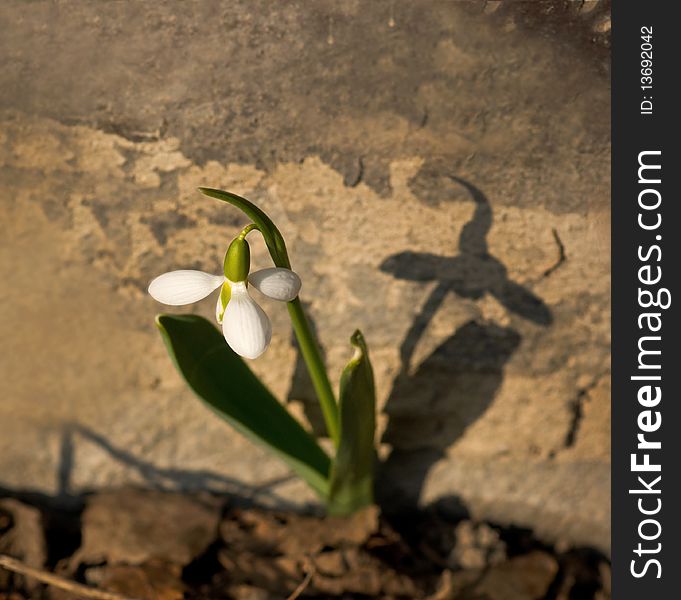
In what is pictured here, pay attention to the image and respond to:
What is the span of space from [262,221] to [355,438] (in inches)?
17.7

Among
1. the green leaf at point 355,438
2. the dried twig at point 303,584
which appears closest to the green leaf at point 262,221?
the green leaf at point 355,438

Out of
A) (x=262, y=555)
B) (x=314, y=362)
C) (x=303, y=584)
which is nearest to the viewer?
(x=314, y=362)

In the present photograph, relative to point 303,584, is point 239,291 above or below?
above

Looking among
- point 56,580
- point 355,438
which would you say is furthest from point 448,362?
point 56,580

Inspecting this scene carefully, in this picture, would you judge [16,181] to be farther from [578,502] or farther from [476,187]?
[578,502]

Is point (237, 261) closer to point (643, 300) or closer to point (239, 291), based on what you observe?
point (239, 291)

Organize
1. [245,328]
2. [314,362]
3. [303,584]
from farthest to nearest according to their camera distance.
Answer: [303,584]
[314,362]
[245,328]

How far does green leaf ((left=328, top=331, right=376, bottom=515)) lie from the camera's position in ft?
3.84

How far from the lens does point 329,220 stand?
128cm

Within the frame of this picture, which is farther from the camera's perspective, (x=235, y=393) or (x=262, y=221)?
(x=235, y=393)

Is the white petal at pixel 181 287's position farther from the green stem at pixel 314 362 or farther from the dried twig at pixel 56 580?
the dried twig at pixel 56 580

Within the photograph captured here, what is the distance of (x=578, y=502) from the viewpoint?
1.60 m

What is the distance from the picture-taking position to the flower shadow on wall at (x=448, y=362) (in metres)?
1.31

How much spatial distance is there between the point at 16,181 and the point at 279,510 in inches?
32.9
